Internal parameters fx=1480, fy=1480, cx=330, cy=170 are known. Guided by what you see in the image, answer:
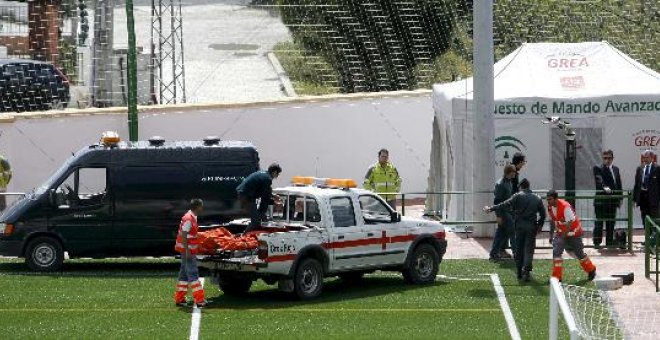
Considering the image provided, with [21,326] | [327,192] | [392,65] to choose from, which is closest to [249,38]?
[392,65]

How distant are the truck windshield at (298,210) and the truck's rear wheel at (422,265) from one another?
1788 mm

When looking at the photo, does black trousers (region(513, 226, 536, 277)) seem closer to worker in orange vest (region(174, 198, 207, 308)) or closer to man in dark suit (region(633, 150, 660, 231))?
man in dark suit (region(633, 150, 660, 231))

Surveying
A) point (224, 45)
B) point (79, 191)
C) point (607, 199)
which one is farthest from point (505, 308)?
point (224, 45)

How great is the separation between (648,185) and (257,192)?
25.7 feet

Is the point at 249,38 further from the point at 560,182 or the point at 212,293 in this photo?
the point at 212,293

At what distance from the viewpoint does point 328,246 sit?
1972 centimetres

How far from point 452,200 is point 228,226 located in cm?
775

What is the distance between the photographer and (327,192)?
20.1 metres

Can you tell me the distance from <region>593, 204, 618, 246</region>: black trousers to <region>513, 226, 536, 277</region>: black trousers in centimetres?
391

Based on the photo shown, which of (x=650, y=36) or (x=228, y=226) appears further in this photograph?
(x=650, y=36)

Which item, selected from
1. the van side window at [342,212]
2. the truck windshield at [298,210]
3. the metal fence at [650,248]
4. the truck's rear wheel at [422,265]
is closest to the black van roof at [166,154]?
the truck windshield at [298,210]

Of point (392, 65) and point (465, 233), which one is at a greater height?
point (392, 65)

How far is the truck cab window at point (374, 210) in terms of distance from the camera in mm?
20594

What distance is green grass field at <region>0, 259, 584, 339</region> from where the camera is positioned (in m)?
17.1
